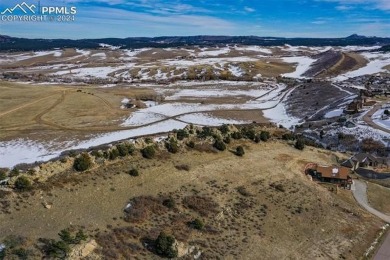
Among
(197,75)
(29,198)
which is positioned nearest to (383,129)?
(29,198)

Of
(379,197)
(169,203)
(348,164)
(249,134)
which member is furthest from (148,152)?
(348,164)

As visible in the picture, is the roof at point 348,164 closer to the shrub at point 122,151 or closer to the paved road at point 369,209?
the paved road at point 369,209

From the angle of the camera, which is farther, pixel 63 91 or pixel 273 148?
pixel 63 91

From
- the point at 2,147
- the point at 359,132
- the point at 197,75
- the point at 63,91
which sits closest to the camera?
the point at 2,147

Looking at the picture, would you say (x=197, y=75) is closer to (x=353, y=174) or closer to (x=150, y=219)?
(x=353, y=174)

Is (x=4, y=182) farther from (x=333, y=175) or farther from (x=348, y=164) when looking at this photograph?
(x=348, y=164)

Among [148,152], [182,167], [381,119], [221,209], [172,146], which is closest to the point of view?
[221,209]

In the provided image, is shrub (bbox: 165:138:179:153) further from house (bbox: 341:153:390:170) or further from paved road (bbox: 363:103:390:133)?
paved road (bbox: 363:103:390:133)
